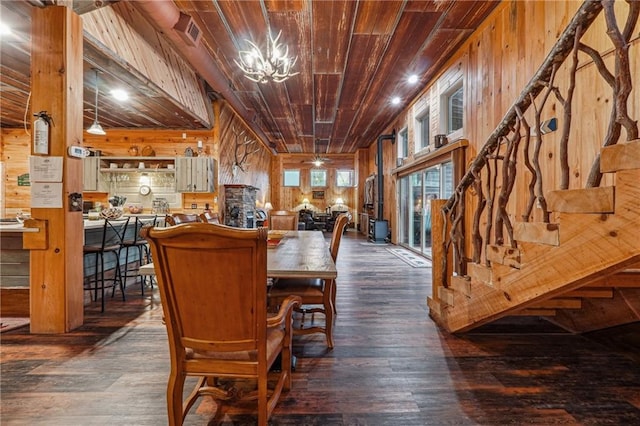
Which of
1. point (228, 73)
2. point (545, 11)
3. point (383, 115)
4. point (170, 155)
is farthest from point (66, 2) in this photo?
point (383, 115)

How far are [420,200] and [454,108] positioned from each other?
2134 mm

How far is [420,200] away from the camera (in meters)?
6.71

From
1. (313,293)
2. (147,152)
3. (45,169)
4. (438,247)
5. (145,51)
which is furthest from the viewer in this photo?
(147,152)

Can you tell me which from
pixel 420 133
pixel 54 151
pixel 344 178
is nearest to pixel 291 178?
pixel 344 178

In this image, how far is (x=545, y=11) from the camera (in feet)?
9.48

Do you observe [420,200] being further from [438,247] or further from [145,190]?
[145,190]

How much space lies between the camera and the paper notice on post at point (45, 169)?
8.81ft

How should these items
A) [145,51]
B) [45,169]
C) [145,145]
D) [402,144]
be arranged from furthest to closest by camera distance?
[402,144] < [145,145] < [145,51] < [45,169]

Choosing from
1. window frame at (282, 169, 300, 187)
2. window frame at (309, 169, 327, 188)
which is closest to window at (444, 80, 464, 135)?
window frame at (309, 169, 327, 188)

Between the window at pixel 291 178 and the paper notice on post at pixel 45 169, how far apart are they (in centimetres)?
1080

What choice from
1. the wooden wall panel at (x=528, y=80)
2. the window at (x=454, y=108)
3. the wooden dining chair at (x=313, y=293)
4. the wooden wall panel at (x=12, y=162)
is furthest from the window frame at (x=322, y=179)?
the wooden dining chair at (x=313, y=293)

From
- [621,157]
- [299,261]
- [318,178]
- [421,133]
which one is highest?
[421,133]

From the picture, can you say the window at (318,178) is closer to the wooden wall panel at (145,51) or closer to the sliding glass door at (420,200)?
the sliding glass door at (420,200)

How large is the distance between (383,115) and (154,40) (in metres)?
5.36
